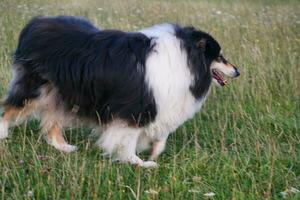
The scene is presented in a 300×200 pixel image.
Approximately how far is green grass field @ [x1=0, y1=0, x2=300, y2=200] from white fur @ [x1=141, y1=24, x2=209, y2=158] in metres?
0.28

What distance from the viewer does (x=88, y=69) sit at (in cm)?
441

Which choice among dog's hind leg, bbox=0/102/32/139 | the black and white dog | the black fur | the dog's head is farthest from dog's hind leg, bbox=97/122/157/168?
the dog's head

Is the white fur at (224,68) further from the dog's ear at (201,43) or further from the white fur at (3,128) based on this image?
the white fur at (3,128)

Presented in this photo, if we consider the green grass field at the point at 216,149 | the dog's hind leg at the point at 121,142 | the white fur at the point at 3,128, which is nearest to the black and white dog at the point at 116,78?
the dog's hind leg at the point at 121,142

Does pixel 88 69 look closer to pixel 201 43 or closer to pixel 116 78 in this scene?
pixel 116 78

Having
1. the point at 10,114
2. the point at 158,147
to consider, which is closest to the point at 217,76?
the point at 158,147

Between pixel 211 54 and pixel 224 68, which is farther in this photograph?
pixel 224 68

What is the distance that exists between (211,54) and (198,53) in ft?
0.60

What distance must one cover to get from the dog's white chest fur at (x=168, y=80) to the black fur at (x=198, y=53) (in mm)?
47

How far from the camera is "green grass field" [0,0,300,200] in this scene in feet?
11.9

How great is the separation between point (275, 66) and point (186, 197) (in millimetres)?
3665

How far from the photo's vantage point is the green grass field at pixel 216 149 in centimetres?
364

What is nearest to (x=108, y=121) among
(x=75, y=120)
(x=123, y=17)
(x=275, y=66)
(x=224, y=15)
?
(x=75, y=120)

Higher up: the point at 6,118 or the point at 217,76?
the point at 217,76
